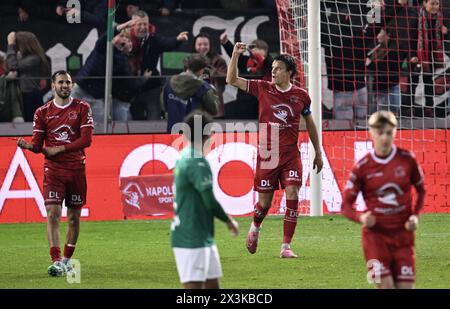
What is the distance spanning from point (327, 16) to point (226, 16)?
249 cm

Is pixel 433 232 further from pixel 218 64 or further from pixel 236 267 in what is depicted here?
pixel 218 64

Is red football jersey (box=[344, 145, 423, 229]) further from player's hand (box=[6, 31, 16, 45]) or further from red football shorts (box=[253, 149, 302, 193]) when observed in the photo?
player's hand (box=[6, 31, 16, 45])

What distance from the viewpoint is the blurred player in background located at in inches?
307

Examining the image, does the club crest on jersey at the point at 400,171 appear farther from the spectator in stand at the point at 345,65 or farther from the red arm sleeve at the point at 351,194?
the spectator in stand at the point at 345,65

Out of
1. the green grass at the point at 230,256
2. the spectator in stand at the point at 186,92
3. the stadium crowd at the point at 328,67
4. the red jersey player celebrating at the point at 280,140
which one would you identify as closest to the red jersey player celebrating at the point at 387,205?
the green grass at the point at 230,256

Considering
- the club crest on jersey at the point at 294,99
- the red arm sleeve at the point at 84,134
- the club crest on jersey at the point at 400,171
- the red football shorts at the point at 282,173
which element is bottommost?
the club crest on jersey at the point at 400,171

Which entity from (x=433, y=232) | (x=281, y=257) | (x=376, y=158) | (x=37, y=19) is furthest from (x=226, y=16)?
Answer: (x=376, y=158)

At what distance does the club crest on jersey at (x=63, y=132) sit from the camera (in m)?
12.0

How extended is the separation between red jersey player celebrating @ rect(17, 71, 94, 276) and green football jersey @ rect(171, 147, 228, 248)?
13.7 ft

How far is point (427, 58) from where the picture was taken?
65.0ft

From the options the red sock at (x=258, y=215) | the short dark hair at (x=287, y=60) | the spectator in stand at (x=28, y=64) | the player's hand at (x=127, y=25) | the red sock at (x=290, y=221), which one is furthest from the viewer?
the player's hand at (x=127, y=25)

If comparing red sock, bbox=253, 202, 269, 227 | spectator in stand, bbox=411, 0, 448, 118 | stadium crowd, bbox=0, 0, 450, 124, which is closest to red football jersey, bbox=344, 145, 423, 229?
red sock, bbox=253, 202, 269, 227

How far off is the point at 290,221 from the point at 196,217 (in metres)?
5.51

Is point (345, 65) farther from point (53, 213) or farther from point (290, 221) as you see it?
point (53, 213)
